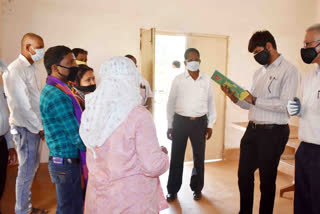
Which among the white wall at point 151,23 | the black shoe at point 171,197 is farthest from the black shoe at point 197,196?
the white wall at point 151,23

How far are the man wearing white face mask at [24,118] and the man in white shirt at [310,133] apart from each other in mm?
2343

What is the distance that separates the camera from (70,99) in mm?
1717

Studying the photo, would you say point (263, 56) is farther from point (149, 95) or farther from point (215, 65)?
point (215, 65)

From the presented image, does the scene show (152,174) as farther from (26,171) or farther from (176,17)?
(176,17)

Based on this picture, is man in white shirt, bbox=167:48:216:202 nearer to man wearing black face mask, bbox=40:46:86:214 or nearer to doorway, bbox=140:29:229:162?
doorway, bbox=140:29:229:162

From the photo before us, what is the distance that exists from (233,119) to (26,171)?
3.60 m

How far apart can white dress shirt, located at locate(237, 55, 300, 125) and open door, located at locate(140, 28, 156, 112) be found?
1.74 meters

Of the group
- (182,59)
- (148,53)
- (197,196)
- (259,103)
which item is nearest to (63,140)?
(259,103)

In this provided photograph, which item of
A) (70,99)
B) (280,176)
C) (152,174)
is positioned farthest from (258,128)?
(280,176)

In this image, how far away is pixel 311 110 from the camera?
1868 mm

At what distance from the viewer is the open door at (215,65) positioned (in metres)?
4.41

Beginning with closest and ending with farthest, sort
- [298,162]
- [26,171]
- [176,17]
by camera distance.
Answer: [298,162] → [26,171] → [176,17]

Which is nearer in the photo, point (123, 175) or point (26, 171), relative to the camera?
point (123, 175)

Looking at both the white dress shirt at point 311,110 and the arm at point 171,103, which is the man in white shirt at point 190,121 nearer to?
the arm at point 171,103
